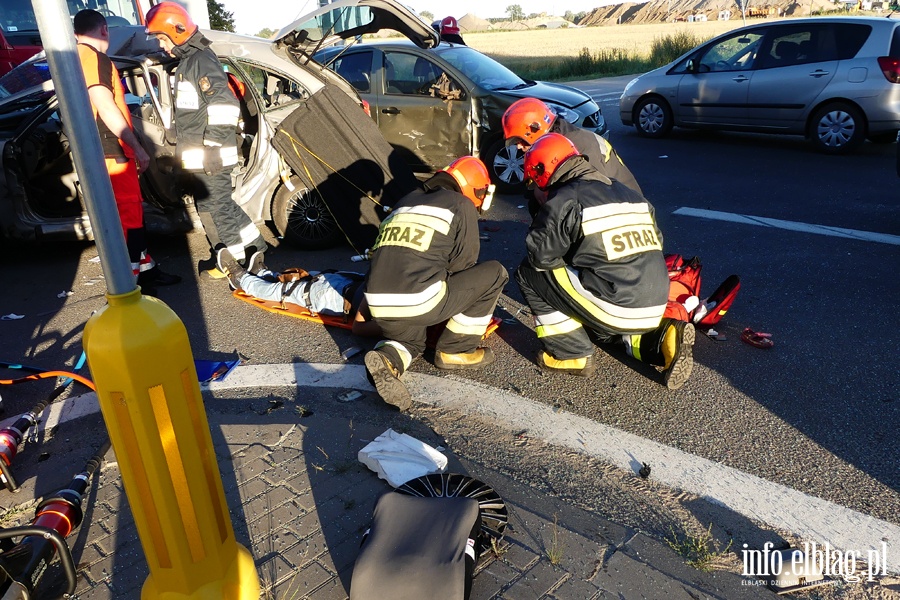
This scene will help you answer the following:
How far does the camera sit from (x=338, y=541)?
9.07 feet

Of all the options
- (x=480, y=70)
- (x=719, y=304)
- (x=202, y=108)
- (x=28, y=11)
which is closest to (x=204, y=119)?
(x=202, y=108)

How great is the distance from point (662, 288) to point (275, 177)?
366cm

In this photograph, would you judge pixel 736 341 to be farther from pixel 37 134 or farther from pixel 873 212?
pixel 37 134

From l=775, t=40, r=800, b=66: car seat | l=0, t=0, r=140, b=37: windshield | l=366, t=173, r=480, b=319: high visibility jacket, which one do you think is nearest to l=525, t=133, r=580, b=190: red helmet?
l=366, t=173, r=480, b=319: high visibility jacket

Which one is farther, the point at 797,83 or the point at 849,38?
the point at 797,83

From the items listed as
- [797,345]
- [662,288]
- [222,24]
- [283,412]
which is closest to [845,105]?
[797,345]

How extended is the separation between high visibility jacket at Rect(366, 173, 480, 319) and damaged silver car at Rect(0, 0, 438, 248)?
7.38ft

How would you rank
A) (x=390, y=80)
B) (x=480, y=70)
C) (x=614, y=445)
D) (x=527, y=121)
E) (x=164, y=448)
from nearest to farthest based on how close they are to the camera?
1. (x=164, y=448)
2. (x=614, y=445)
3. (x=527, y=121)
4. (x=390, y=80)
5. (x=480, y=70)

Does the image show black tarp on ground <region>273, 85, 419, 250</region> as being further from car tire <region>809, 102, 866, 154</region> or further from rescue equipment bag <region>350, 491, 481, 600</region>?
car tire <region>809, 102, 866, 154</region>

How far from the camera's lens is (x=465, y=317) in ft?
13.9

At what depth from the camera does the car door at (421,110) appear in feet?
27.0

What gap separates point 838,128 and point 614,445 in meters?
8.00

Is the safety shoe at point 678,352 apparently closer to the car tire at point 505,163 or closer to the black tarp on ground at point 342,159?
the black tarp on ground at point 342,159

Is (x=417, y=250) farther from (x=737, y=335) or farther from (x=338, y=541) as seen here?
(x=737, y=335)
